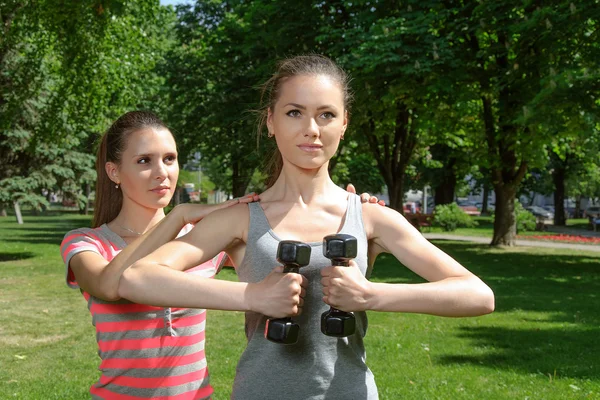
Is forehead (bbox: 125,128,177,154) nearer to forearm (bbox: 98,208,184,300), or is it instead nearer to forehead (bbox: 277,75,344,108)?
forearm (bbox: 98,208,184,300)

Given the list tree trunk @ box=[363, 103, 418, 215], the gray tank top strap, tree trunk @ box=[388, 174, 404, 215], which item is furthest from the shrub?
the gray tank top strap

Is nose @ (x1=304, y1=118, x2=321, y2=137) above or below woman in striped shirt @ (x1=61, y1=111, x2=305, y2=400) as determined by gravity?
above

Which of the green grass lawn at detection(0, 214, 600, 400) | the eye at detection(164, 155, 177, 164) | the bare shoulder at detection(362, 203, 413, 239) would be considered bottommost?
the green grass lawn at detection(0, 214, 600, 400)

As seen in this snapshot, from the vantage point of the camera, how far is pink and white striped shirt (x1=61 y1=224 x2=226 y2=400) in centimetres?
292

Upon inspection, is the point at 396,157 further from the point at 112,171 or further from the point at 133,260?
the point at 133,260

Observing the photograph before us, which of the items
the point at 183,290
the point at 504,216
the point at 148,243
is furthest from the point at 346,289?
the point at 504,216

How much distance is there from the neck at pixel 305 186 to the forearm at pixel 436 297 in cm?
42

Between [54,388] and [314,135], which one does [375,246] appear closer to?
[314,135]

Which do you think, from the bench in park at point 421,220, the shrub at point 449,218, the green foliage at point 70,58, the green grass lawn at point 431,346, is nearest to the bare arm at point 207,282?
the green grass lawn at point 431,346

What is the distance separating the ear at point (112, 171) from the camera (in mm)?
3254

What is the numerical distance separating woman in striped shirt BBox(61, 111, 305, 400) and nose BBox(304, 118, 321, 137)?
0.28m

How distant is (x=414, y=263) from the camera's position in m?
2.20

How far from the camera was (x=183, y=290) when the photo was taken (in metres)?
2.07

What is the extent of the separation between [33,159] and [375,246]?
121 feet
